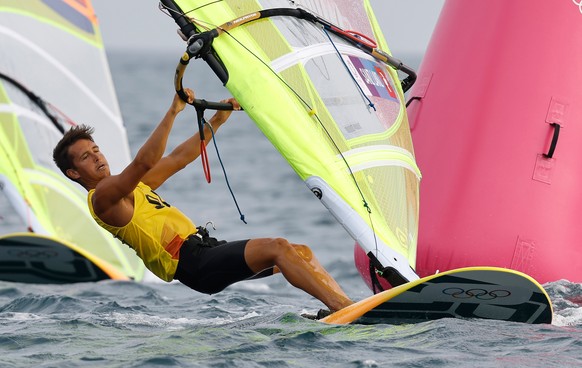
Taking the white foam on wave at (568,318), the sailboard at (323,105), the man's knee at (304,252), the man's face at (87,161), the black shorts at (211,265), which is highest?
the sailboard at (323,105)

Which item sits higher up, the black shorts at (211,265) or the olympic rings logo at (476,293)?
the olympic rings logo at (476,293)

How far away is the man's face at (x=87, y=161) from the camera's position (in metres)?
5.84

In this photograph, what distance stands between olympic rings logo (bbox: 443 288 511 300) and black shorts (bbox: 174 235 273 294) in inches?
39.2

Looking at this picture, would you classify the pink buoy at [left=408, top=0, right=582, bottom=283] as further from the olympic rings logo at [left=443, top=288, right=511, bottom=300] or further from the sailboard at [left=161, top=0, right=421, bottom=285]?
the olympic rings logo at [left=443, top=288, right=511, bottom=300]

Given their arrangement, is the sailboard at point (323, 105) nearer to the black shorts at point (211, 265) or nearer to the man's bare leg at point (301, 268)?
the man's bare leg at point (301, 268)

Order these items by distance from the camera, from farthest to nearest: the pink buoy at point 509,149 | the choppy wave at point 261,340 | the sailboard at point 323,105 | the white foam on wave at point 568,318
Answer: the pink buoy at point 509,149, the white foam on wave at point 568,318, the sailboard at point 323,105, the choppy wave at point 261,340

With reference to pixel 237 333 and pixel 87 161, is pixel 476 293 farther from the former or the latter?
pixel 87 161

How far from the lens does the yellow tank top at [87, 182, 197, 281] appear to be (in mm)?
5844

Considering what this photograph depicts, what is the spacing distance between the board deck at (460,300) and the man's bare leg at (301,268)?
3.2 inches

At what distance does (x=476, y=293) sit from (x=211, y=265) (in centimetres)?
129

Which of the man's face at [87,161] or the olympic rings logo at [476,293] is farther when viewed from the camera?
the man's face at [87,161]

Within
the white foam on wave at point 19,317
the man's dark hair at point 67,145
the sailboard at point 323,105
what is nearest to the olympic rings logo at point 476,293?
the sailboard at point 323,105

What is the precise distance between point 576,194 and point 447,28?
1391 mm

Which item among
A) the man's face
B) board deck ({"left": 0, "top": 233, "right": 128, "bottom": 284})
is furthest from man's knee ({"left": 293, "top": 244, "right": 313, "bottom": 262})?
board deck ({"left": 0, "top": 233, "right": 128, "bottom": 284})
